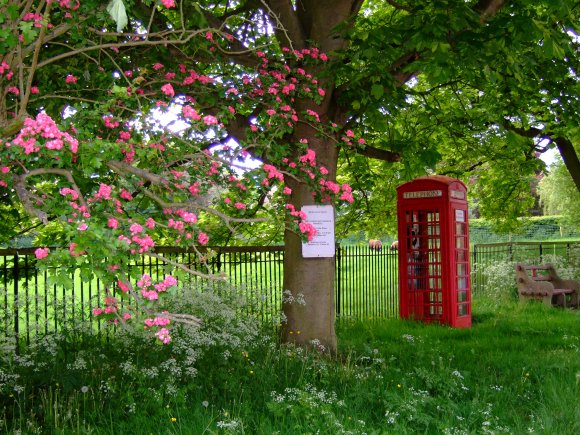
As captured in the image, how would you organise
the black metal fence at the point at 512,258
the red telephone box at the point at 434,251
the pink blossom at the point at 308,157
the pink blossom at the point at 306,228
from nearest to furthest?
the pink blossom at the point at 306,228 → the pink blossom at the point at 308,157 → the red telephone box at the point at 434,251 → the black metal fence at the point at 512,258

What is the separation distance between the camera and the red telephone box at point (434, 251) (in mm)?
10969

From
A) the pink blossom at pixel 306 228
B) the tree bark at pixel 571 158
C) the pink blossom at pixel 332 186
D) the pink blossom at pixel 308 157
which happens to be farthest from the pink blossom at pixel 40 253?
the tree bark at pixel 571 158

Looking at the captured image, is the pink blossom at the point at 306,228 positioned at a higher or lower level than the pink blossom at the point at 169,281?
higher

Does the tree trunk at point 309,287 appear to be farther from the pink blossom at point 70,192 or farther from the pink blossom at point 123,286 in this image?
the pink blossom at point 70,192

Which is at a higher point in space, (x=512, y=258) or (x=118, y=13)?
(x=118, y=13)

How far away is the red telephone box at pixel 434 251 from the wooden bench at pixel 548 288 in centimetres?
314

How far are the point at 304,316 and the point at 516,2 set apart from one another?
4.34 m

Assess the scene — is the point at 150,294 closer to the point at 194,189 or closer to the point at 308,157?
the point at 194,189

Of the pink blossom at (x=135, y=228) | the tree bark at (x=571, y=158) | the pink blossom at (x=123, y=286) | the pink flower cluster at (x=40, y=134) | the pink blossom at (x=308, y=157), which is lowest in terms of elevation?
the pink blossom at (x=123, y=286)

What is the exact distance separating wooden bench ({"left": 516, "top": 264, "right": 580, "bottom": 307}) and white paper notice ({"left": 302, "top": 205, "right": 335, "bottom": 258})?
27.0 feet

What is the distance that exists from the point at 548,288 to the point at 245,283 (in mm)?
7812

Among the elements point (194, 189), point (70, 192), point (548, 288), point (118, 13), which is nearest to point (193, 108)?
point (194, 189)

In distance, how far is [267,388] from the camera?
590 cm

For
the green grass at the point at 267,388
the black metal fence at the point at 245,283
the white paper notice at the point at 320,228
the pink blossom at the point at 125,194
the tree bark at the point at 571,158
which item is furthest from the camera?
the tree bark at the point at 571,158
